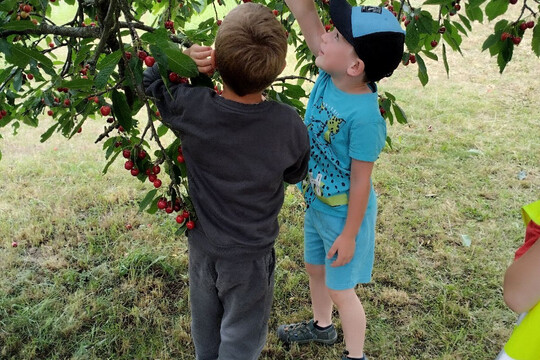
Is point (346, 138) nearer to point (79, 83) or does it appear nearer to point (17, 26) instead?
point (79, 83)

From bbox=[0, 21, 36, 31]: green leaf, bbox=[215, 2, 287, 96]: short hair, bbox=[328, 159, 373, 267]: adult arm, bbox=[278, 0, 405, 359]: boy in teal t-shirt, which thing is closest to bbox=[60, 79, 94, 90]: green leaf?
bbox=[0, 21, 36, 31]: green leaf

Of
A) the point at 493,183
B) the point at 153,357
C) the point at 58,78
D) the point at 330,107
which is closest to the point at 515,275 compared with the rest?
the point at 330,107

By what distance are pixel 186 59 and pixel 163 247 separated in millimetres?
2268

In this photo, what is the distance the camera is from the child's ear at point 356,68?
1739 millimetres

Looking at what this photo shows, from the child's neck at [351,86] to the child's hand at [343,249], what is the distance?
0.56m

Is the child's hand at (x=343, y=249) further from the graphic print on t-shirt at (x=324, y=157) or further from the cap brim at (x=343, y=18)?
the cap brim at (x=343, y=18)

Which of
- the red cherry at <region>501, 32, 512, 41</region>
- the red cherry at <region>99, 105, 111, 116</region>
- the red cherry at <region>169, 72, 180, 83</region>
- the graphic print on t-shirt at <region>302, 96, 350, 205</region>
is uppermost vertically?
the red cherry at <region>169, 72, 180, 83</region>

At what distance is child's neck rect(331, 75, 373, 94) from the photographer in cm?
183

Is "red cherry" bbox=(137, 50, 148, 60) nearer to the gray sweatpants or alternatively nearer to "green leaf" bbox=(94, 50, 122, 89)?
"green leaf" bbox=(94, 50, 122, 89)

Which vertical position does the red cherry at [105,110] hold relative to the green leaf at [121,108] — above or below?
below

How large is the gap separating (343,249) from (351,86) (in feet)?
2.06

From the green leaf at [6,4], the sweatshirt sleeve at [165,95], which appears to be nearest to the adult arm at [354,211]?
the sweatshirt sleeve at [165,95]

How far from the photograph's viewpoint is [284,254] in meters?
3.34

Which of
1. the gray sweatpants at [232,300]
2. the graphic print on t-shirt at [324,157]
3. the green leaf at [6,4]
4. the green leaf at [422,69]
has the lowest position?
the gray sweatpants at [232,300]
